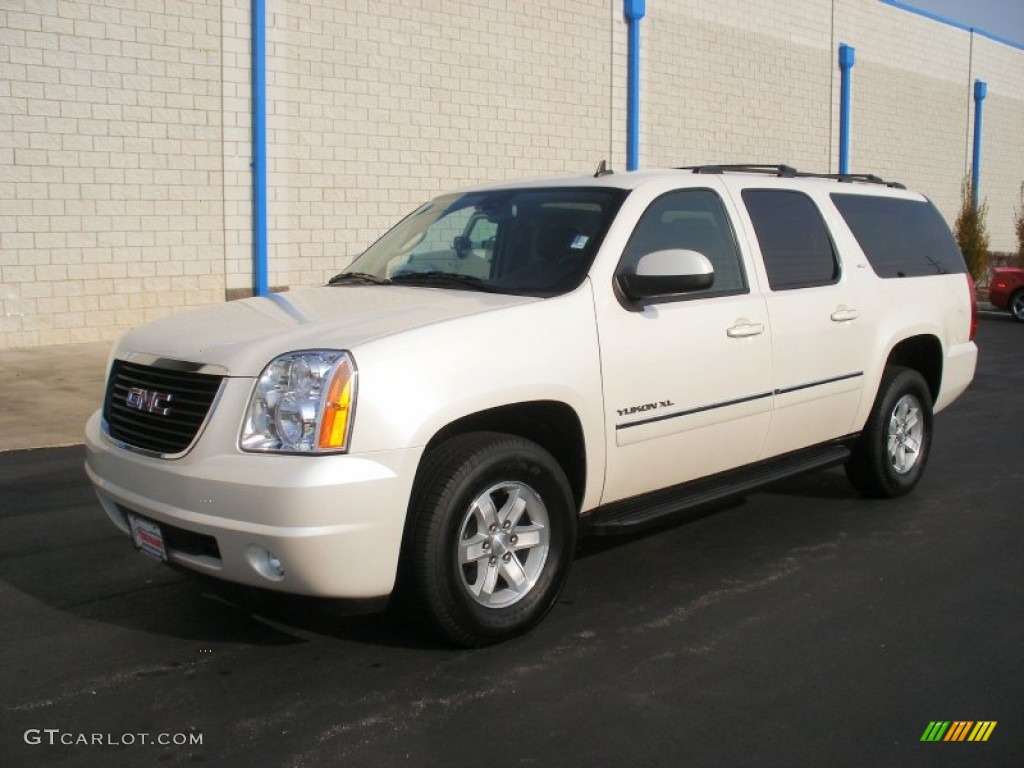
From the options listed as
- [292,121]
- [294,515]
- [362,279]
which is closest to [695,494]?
[362,279]

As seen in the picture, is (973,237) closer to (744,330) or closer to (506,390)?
(744,330)

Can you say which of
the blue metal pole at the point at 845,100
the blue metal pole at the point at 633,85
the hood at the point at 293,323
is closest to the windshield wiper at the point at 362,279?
the hood at the point at 293,323

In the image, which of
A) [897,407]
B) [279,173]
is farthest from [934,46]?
[897,407]

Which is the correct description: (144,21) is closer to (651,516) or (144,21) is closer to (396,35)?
(396,35)

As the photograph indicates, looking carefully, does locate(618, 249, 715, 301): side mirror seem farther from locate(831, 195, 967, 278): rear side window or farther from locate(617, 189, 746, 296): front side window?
locate(831, 195, 967, 278): rear side window

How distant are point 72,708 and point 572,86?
16.9m

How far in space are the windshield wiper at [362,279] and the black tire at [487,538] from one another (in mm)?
1393

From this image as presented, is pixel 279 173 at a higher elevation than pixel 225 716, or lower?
higher

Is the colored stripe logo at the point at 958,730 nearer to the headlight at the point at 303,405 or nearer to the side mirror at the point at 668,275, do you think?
the side mirror at the point at 668,275

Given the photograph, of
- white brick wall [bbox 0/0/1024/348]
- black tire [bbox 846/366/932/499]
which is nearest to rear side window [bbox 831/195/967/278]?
black tire [bbox 846/366/932/499]

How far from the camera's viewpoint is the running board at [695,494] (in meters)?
4.80

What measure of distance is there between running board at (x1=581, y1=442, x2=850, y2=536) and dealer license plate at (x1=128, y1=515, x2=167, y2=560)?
1758 millimetres

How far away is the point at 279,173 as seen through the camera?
1536cm

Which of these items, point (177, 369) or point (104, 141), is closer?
point (177, 369)
